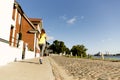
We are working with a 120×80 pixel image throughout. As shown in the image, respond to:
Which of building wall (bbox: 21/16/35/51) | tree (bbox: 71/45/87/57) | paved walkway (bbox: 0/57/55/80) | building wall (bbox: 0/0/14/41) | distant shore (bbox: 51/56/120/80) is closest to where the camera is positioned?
paved walkway (bbox: 0/57/55/80)

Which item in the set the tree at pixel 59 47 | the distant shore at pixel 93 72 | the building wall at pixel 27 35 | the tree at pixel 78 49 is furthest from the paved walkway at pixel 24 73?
the tree at pixel 59 47

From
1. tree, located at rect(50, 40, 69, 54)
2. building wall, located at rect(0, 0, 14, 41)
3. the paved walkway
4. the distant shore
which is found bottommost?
the distant shore

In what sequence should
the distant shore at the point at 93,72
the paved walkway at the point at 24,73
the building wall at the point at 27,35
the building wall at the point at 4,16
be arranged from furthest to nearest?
the building wall at the point at 27,35 < the building wall at the point at 4,16 < the distant shore at the point at 93,72 < the paved walkway at the point at 24,73

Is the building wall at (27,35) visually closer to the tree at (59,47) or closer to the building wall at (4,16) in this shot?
the building wall at (4,16)

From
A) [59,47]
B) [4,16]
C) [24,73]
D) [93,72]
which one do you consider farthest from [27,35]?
[59,47]

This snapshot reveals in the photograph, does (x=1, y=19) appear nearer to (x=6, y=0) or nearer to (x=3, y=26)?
(x=3, y=26)

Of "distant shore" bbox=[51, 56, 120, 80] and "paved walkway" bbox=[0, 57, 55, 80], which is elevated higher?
"paved walkway" bbox=[0, 57, 55, 80]

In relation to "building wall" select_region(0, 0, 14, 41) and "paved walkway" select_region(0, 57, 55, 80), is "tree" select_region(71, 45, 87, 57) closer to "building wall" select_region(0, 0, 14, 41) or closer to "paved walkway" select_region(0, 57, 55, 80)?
"building wall" select_region(0, 0, 14, 41)

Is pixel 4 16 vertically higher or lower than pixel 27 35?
lower

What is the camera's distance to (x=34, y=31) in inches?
1366

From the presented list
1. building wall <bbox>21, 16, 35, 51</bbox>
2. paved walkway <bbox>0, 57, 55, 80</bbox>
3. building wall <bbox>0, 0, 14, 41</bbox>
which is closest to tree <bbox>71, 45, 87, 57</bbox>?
building wall <bbox>21, 16, 35, 51</bbox>

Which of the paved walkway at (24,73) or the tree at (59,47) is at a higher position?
the tree at (59,47)

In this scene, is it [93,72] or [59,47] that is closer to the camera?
[93,72]

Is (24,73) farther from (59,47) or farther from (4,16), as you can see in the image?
(59,47)
